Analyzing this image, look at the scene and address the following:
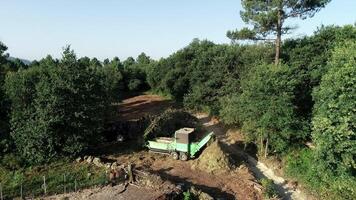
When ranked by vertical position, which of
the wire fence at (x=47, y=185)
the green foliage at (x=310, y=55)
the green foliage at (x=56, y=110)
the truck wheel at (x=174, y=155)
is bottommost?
the wire fence at (x=47, y=185)

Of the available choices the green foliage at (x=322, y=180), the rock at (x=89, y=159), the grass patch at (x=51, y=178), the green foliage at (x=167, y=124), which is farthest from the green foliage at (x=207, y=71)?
the grass patch at (x=51, y=178)

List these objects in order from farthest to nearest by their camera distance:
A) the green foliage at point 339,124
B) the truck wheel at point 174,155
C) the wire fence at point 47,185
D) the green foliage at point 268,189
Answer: the truck wheel at point 174,155 < the green foliage at point 339,124 < the green foliage at point 268,189 < the wire fence at point 47,185

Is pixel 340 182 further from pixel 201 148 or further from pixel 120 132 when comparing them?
pixel 120 132

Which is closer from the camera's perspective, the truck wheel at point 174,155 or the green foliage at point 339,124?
the green foliage at point 339,124

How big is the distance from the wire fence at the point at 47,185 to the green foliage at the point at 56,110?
2.76 m

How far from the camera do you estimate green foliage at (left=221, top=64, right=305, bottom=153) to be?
24500 millimetres

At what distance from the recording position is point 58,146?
23609 millimetres

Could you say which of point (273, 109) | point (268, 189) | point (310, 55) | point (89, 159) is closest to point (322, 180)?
point (268, 189)

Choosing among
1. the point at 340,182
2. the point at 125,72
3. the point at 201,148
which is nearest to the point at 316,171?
the point at 340,182

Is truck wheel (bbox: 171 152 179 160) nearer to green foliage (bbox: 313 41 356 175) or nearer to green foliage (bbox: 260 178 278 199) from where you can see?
green foliage (bbox: 260 178 278 199)

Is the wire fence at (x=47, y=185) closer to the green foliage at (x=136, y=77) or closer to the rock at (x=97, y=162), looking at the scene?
the rock at (x=97, y=162)

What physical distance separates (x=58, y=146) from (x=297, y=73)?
20016 millimetres

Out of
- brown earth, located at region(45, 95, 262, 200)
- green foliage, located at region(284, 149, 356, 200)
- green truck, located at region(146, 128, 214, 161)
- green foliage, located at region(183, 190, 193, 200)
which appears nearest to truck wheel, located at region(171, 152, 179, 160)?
green truck, located at region(146, 128, 214, 161)

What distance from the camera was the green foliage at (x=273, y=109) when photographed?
24500mm
